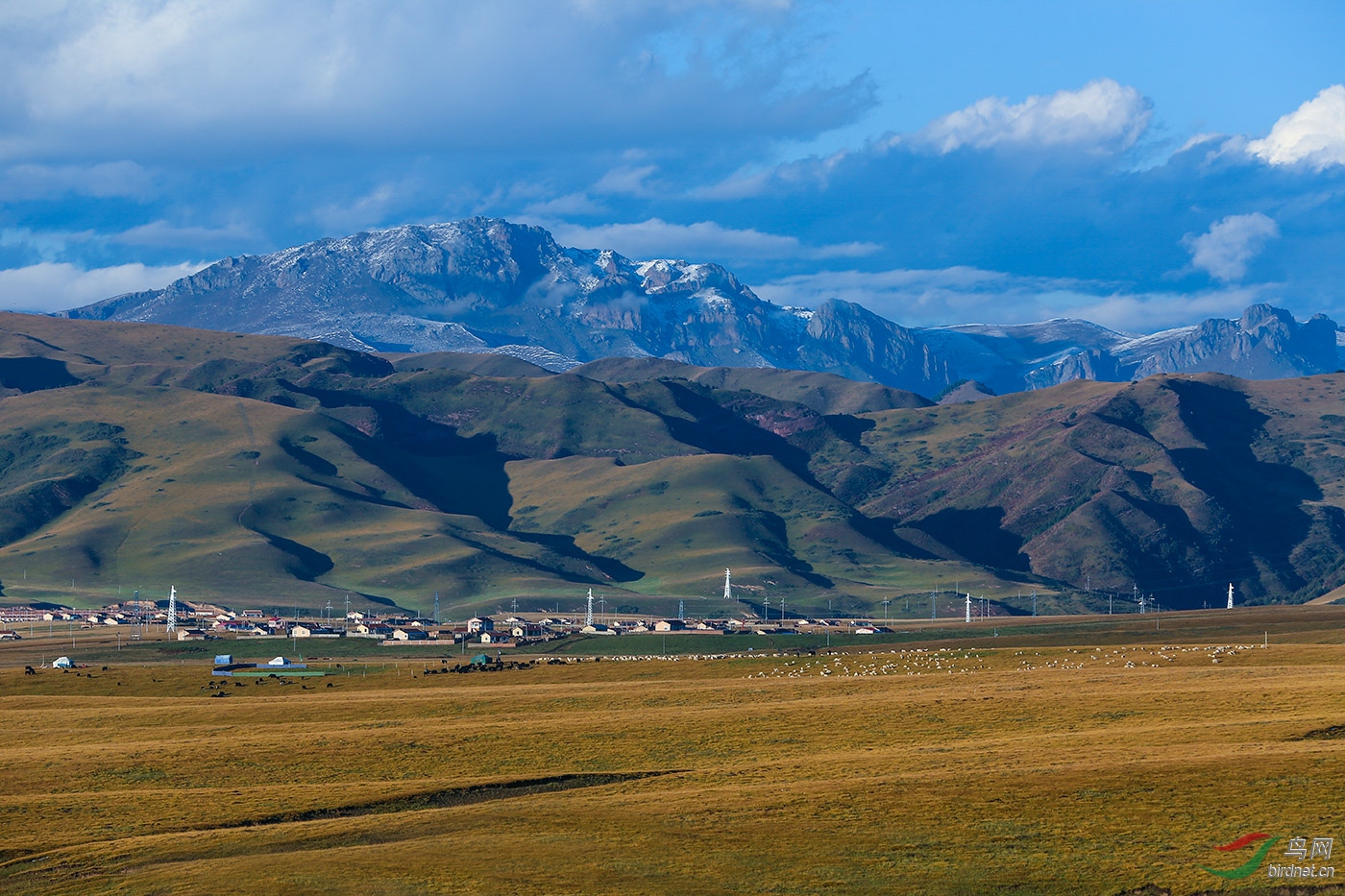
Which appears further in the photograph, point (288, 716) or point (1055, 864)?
point (288, 716)

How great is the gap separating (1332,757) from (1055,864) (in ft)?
75.5

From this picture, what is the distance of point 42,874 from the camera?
8019 cm

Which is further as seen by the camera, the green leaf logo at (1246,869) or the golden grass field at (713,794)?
the golden grass field at (713,794)

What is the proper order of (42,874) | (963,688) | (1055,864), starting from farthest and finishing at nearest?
(963,688) → (42,874) → (1055,864)

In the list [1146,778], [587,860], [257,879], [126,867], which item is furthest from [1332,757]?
[126,867]

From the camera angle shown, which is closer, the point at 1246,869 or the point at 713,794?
the point at 1246,869

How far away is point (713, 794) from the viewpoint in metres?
91.5

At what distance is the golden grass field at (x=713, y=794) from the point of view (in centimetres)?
7506

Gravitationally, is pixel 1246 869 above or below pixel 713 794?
below

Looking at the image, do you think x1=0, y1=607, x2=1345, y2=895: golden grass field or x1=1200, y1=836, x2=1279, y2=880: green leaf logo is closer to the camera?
x1=1200, y1=836, x2=1279, y2=880: green leaf logo

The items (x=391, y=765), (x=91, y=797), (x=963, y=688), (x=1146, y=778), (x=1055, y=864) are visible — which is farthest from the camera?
(x=963, y=688)

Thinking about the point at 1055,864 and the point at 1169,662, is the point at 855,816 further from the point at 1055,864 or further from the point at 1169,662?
the point at 1169,662

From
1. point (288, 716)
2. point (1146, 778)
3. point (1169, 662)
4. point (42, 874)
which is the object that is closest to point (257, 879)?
point (42, 874)

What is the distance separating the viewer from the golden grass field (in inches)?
2955
